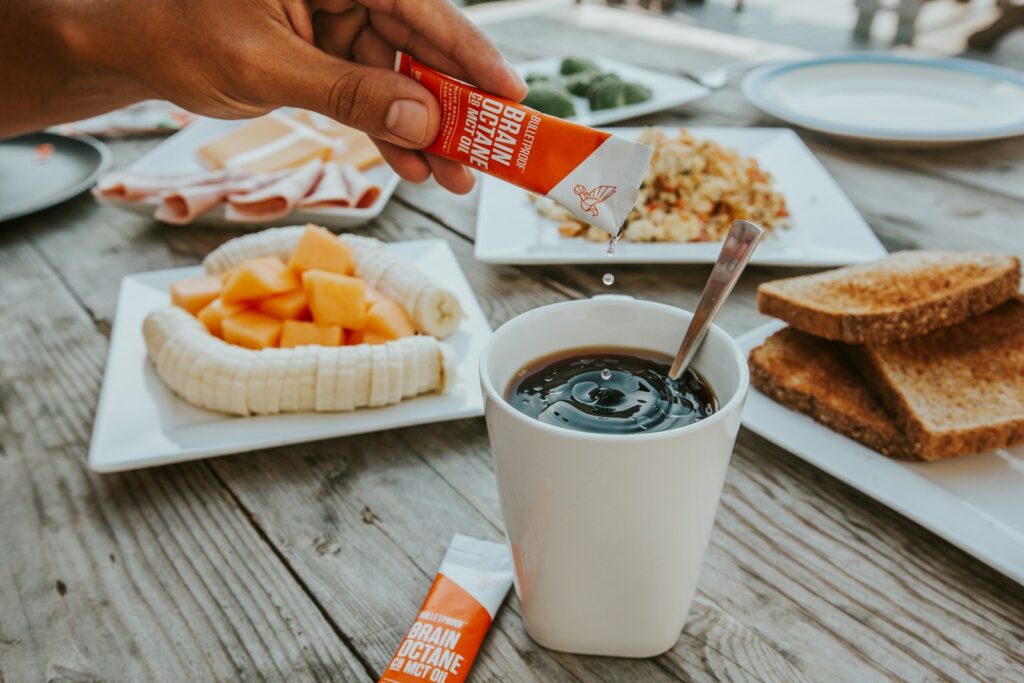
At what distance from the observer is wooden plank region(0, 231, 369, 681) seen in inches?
28.6

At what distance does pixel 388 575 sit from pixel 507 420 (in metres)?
0.32

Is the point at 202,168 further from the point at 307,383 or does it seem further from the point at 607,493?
the point at 607,493

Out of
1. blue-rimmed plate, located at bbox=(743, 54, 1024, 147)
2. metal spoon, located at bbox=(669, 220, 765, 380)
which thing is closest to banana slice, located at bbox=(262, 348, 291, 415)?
metal spoon, located at bbox=(669, 220, 765, 380)

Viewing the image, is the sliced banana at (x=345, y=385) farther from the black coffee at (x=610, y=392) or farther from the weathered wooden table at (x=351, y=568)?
the black coffee at (x=610, y=392)

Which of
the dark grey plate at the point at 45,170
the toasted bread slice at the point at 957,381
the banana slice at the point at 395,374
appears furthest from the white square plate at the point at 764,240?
the dark grey plate at the point at 45,170

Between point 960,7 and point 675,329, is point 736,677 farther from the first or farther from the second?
point 960,7

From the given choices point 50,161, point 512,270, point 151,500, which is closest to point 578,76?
point 512,270

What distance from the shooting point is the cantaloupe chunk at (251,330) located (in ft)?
3.61

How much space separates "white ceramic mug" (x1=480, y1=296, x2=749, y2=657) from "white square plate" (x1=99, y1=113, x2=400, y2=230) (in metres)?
0.95

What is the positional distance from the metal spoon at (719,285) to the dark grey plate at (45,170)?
1.49 meters

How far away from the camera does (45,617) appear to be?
2.55 ft

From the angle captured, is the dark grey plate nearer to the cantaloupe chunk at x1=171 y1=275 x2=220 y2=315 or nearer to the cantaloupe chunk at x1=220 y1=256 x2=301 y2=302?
the cantaloupe chunk at x1=171 y1=275 x2=220 y2=315

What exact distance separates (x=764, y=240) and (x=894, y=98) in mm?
940

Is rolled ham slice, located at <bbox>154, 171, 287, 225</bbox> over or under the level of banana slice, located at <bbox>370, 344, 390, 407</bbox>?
under
